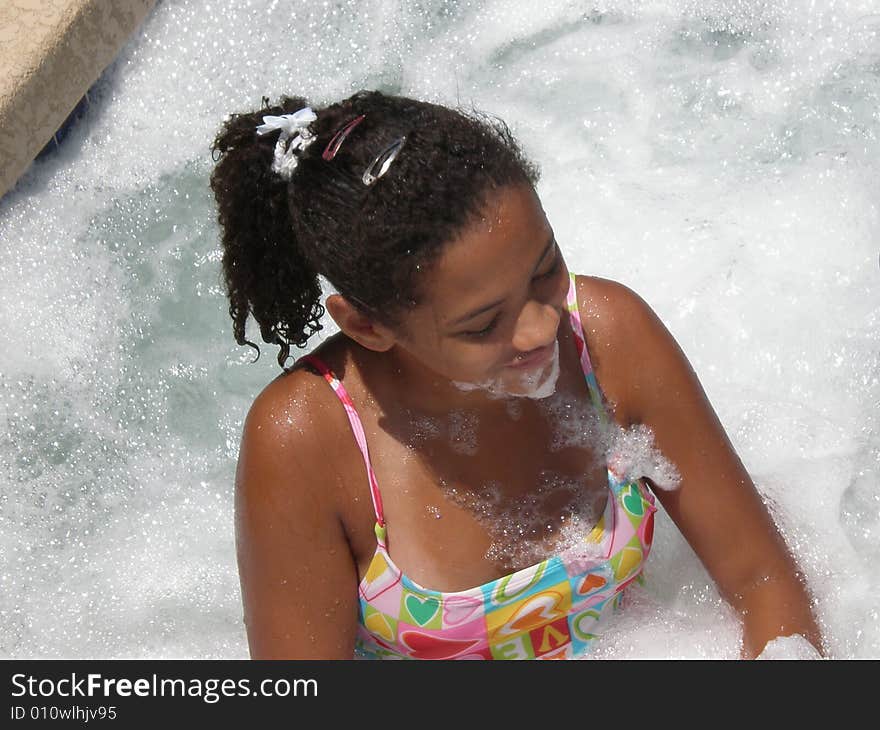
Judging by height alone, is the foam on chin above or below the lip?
below

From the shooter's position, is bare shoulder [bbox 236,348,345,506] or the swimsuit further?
the swimsuit

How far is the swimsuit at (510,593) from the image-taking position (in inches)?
80.0

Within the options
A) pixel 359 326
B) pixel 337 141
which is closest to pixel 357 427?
pixel 359 326

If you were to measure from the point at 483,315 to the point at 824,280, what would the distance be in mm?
1834

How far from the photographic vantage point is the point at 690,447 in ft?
6.73

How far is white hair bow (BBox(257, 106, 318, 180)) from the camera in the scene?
167 cm

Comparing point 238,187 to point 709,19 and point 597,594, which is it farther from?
point 709,19

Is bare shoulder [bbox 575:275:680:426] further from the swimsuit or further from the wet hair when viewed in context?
the wet hair

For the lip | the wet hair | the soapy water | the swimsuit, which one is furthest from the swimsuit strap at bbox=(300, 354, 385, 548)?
the soapy water

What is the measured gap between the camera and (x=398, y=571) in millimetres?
A: 2025

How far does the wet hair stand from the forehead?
15 millimetres

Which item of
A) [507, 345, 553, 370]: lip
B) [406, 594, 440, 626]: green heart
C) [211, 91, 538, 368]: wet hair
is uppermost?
[211, 91, 538, 368]: wet hair

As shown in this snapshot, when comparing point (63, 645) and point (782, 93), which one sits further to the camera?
point (782, 93)

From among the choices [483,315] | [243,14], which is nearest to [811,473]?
[483,315]
